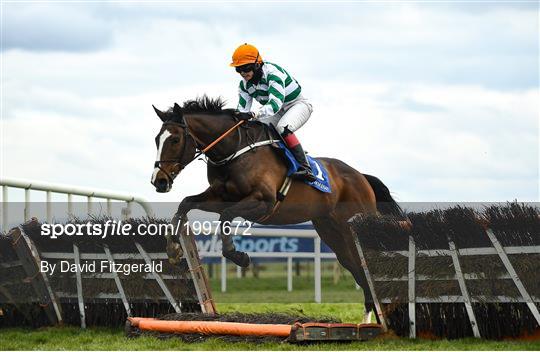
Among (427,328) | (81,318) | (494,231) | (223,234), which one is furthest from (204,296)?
(494,231)

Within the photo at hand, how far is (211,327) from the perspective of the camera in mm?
7098

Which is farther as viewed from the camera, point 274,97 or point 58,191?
point 58,191

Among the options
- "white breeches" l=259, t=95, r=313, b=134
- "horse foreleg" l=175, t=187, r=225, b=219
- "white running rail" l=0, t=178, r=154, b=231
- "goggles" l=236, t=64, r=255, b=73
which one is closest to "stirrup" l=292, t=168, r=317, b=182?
"white breeches" l=259, t=95, r=313, b=134

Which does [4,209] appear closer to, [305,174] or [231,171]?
[231,171]

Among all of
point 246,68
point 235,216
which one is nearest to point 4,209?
point 235,216

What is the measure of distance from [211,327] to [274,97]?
1.97 m

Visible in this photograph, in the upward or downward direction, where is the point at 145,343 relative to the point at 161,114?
downward

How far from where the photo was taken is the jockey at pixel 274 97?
798 cm

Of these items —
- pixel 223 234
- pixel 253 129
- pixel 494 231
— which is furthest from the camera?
pixel 253 129

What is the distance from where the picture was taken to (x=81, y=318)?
27.5 ft

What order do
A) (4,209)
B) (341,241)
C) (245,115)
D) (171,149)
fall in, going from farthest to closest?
(341,241)
(4,209)
(245,115)
(171,149)

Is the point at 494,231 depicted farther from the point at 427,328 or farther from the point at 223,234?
the point at 223,234

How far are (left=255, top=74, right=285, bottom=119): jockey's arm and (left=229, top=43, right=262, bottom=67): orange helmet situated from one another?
0.76ft

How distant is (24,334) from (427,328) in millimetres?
3201
